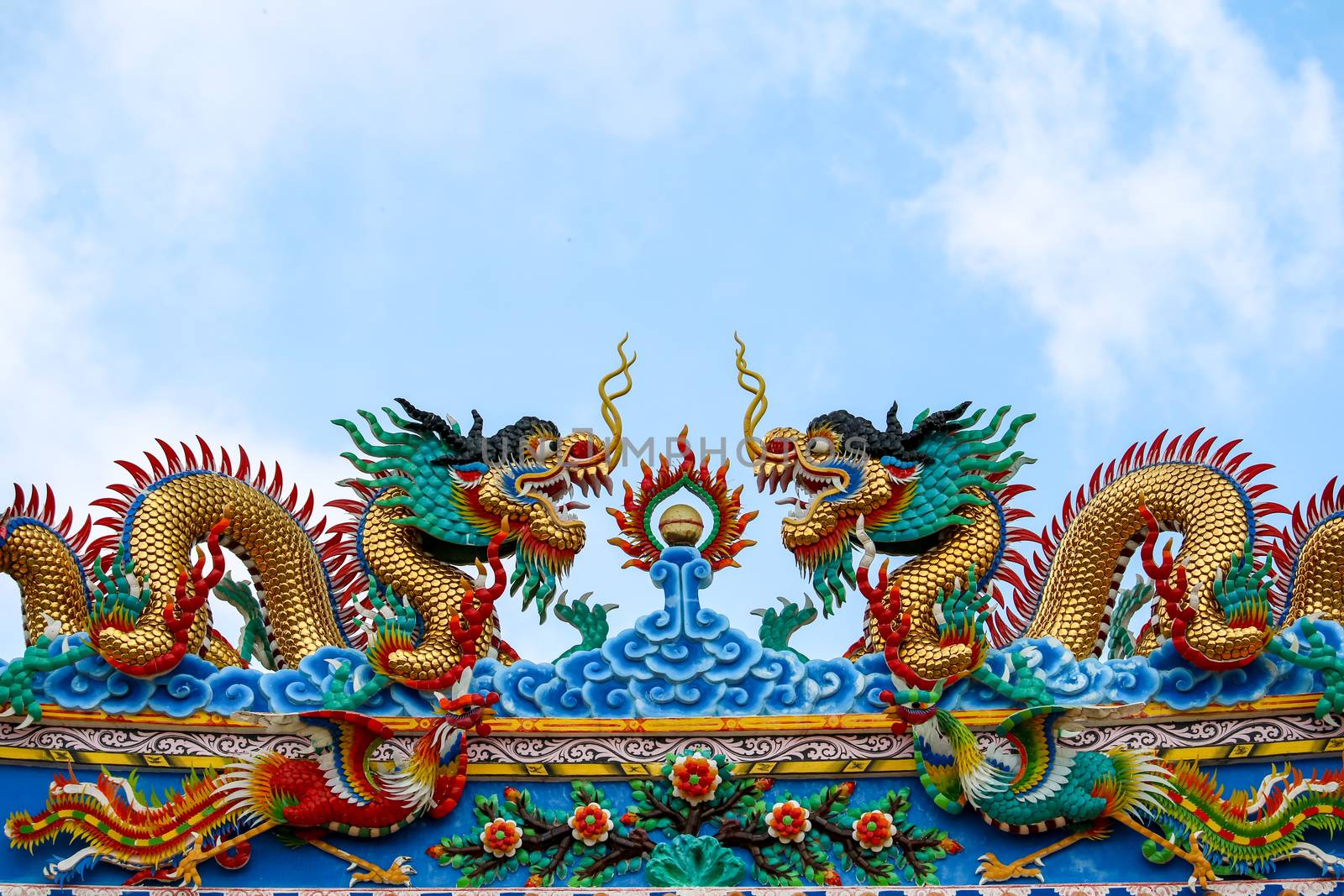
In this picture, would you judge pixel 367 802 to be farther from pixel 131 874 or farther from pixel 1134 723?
pixel 1134 723

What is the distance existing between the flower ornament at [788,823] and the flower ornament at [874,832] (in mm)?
248

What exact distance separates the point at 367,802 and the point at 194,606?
4.37 ft

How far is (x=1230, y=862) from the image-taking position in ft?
32.2

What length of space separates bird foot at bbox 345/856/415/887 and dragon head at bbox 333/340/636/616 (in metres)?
1.57

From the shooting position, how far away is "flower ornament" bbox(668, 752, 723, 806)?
396 inches

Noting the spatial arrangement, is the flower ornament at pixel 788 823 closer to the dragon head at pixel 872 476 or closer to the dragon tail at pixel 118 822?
the dragon head at pixel 872 476

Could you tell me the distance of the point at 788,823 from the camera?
32.8 feet

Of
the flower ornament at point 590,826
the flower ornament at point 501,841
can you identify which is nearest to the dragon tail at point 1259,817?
the flower ornament at point 590,826

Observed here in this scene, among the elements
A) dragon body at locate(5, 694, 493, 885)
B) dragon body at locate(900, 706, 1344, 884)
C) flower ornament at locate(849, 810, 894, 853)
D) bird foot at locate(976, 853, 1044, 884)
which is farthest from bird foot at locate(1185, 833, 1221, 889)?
dragon body at locate(5, 694, 493, 885)

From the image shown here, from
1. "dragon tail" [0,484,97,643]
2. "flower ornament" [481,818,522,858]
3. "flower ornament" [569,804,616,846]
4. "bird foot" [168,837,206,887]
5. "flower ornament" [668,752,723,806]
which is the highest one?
"dragon tail" [0,484,97,643]

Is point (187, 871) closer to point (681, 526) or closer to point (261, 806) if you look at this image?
point (261, 806)

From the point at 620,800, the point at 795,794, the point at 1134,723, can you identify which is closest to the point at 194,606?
the point at 620,800

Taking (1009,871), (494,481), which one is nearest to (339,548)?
(494,481)

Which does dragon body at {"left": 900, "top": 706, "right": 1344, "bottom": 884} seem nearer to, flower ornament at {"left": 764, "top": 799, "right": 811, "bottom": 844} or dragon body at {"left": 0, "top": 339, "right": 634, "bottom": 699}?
flower ornament at {"left": 764, "top": 799, "right": 811, "bottom": 844}
